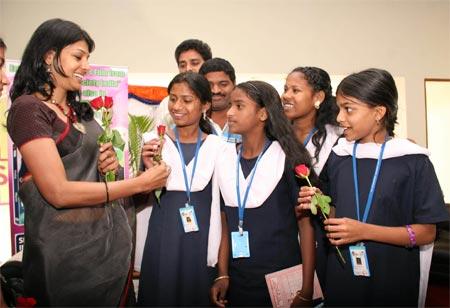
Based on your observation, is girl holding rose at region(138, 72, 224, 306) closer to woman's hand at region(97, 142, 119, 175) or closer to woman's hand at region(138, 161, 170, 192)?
woman's hand at region(138, 161, 170, 192)

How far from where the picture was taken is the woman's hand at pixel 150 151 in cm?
213

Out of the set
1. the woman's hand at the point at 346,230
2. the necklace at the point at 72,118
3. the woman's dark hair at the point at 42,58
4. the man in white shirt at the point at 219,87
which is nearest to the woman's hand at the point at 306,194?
the woman's hand at the point at 346,230

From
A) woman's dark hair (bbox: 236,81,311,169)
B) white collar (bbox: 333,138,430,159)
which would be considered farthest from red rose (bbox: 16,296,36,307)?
white collar (bbox: 333,138,430,159)

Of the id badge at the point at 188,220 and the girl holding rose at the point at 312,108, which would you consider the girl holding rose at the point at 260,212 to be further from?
the girl holding rose at the point at 312,108

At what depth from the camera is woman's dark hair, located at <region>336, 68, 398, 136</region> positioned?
6.33 ft

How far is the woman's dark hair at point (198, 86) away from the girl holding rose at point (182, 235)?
0.28m

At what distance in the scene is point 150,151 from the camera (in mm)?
2158

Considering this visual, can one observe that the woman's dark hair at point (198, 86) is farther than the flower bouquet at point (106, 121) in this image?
Yes

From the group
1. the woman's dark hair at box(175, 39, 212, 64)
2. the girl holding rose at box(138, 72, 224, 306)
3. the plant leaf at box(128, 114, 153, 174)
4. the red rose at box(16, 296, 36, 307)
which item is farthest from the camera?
the woman's dark hair at box(175, 39, 212, 64)

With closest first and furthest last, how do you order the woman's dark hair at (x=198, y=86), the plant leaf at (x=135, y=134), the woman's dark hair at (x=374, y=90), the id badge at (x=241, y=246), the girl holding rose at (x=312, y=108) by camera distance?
1. the woman's dark hair at (x=374, y=90)
2. the id badge at (x=241, y=246)
3. the woman's dark hair at (x=198, y=86)
4. the girl holding rose at (x=312, y=108)
5. the plant leaf at (x=135, y=134)

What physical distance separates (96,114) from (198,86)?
1113 mm

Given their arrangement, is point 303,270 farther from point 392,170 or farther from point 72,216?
point 72,216

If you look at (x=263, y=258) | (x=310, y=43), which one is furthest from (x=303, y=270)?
(x=310, y=43)

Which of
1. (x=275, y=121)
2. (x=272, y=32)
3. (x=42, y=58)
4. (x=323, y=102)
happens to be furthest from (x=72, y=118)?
(x=272, y=32)
